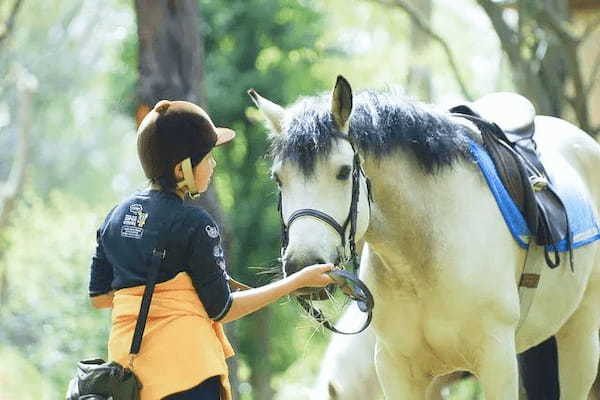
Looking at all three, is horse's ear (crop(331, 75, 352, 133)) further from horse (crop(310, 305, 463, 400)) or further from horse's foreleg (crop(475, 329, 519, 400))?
horse (crop(310, 305, 463, 400))

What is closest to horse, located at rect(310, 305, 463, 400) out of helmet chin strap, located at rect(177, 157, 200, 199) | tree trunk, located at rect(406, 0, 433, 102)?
helmet chin strap, located at rect(177, 157, 200, 199)

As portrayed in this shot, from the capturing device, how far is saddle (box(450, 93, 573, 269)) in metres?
5.49

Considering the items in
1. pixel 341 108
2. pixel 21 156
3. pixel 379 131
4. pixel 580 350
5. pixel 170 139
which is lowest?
pixel 21 156

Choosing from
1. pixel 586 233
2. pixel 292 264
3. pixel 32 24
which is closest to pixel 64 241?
pixel 586 233

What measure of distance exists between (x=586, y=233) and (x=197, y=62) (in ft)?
11.2

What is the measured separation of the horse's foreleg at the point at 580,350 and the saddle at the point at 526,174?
688 millimetres

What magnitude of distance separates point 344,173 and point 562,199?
5.63ft

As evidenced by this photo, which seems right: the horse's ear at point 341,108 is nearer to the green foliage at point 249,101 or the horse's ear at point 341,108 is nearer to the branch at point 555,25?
the branch at point 555,25

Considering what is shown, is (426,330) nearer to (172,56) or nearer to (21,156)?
(172,56)

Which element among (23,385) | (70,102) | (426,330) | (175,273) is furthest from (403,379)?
(70,102)

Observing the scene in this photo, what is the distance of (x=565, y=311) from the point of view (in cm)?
589

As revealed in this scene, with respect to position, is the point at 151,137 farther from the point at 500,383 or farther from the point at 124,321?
the point at 500,383

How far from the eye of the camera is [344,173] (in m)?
4.52

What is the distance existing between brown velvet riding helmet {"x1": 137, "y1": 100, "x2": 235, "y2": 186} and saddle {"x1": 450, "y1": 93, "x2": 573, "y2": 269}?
189 cm
